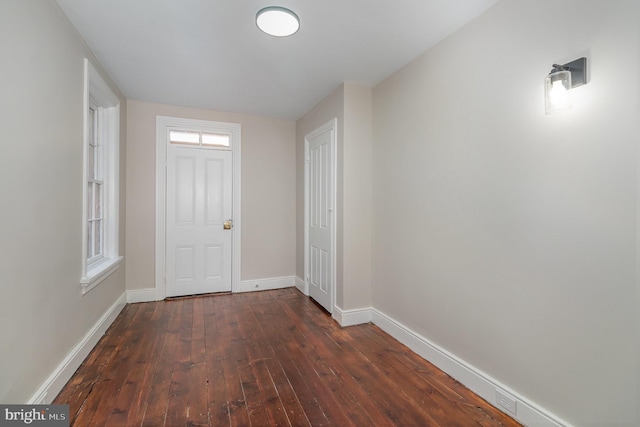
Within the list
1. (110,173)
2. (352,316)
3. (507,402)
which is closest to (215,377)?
(352,316)

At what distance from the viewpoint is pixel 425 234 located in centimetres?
243

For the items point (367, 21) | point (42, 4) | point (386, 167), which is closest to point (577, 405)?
point (386, 167)

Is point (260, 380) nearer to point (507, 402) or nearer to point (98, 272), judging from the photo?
point (507, 402)

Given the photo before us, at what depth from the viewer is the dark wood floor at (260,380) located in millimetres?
1696

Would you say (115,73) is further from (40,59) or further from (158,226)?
(158,226)

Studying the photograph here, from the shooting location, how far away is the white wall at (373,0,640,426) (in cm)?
131

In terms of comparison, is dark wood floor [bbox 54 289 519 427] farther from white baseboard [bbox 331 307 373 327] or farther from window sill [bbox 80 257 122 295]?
window sill [bbox 80 257 122 295]

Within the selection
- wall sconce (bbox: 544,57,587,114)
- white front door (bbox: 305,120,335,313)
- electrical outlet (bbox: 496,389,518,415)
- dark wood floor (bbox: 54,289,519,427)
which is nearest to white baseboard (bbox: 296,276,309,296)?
white front door (bbox: 305,120,335,313)

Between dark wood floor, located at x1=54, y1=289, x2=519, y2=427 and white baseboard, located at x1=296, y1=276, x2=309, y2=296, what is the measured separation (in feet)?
2.97

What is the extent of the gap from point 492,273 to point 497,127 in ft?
3.07

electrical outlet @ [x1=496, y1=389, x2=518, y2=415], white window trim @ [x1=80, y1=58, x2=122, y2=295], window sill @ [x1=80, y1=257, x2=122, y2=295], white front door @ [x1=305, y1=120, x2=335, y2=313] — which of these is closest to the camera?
electrical outlet @ [x1=496, y1=389, x2=518, y2=415]

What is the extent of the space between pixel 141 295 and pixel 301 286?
2079 mm

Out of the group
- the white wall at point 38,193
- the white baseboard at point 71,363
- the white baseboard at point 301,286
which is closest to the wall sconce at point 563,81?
the white wall at point 38,193

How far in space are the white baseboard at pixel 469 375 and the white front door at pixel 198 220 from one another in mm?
2399
